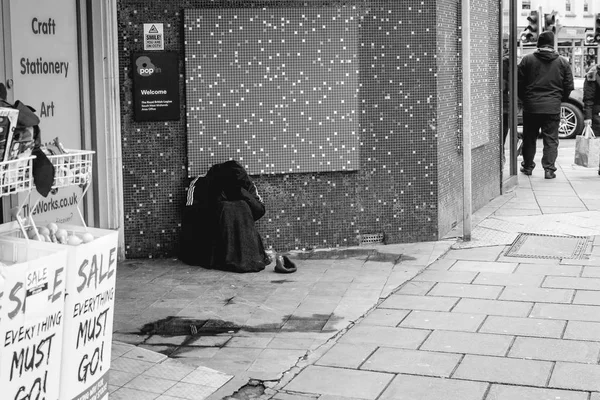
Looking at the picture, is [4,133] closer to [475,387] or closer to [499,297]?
[475,387]

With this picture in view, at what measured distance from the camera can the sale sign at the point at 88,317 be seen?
3.93m

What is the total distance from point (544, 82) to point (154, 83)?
→ 666 cm

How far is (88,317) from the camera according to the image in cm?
408

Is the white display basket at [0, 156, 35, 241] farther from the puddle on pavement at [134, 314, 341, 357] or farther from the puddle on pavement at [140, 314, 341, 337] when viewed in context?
the puddle on pavement at [140, 314, 341, 337]

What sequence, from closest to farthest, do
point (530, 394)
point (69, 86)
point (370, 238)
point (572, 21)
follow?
point (530, 394) < point (69, 86) < point (370, 238) < point (572, 21)

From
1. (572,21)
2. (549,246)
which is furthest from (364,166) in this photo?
(572,21)

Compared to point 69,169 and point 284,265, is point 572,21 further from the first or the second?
point 69,169

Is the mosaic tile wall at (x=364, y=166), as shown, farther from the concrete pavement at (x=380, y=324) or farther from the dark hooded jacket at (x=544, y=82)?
the dark hooded jacket at (x=544, y=82)

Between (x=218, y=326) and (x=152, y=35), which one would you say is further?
(x=152, y=35)

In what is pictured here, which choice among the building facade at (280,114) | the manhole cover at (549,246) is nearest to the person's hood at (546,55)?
the building facade at (280,114)

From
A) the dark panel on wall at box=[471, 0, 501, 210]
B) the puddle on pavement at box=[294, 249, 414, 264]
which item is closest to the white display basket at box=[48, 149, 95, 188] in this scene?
the puddle on pavement at box=[294, 249, 414, 264]

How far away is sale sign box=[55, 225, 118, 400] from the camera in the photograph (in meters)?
3.93

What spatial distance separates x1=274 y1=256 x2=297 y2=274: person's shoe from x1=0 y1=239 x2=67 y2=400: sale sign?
395cm

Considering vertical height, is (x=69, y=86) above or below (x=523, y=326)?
above
